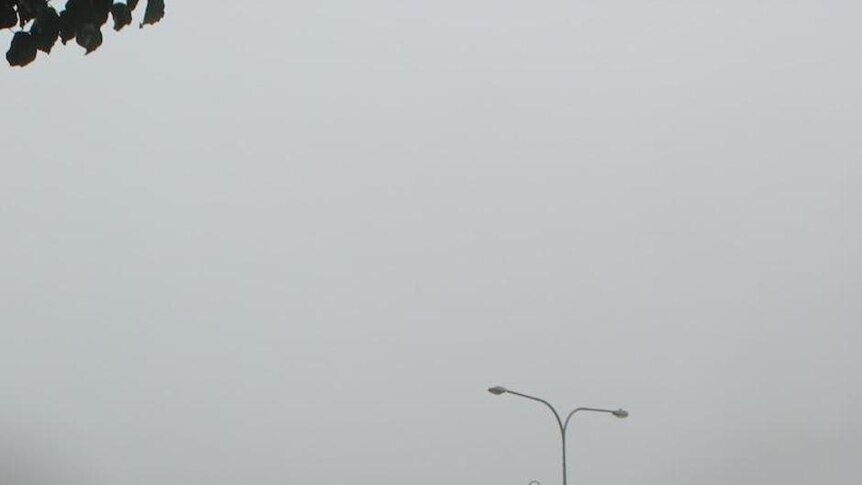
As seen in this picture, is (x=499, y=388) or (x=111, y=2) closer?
(x=111, y=2)

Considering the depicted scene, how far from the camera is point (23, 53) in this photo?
757 centimetres

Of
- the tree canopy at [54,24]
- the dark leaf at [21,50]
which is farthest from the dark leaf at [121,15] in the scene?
the dark leaf at [21,50]

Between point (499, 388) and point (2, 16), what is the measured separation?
2516cm

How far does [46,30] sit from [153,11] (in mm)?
685

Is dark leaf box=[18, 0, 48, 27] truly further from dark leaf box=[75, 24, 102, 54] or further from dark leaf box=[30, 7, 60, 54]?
dark leaf box=[75, 24, 102, 54]

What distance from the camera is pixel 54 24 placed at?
769cm

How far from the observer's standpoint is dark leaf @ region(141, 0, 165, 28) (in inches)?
308

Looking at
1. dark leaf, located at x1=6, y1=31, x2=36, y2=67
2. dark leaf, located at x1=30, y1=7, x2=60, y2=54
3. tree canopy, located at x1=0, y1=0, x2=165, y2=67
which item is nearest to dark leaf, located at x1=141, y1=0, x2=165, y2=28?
tree canopy, located at x1=0, y1=0, x2=165, y2=67

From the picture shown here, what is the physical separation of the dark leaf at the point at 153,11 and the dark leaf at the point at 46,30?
549 millimetres

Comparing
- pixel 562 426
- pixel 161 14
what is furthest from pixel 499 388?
pixel 161 14

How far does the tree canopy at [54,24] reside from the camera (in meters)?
7.55

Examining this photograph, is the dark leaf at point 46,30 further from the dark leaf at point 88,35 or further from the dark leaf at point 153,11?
the dark leaf at point 153,11

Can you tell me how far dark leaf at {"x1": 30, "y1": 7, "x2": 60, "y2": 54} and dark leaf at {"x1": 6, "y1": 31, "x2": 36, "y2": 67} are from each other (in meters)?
0.04

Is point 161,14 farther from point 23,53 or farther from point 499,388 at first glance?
point 499,388
